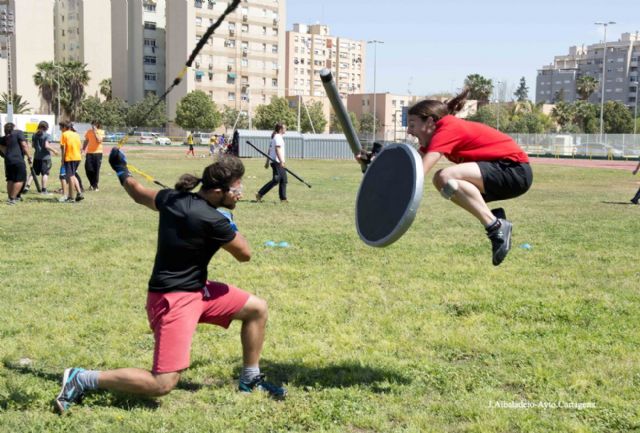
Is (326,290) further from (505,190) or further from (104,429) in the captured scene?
(104,429)

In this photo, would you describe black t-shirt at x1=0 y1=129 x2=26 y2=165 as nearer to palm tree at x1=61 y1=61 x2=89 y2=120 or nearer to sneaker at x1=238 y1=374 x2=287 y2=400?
sneaker at x1=238 y1=374 x2=287 y2=400

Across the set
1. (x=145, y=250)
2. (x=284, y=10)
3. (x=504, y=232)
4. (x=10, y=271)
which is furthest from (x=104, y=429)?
(x=284, y=10)

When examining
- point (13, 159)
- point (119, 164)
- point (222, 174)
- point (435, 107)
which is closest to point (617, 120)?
point (13, 159)

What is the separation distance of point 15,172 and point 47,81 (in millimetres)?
102690

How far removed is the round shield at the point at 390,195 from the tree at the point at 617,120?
111223mm

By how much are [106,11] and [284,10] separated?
3143cm

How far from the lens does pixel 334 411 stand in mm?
4734

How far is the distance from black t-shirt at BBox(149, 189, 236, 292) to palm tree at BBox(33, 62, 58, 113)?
373 ft

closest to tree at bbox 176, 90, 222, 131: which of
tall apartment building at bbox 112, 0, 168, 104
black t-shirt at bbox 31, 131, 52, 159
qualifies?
tall apartment building at bbox 112, 0, 168, 104

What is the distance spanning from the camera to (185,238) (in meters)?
4.68

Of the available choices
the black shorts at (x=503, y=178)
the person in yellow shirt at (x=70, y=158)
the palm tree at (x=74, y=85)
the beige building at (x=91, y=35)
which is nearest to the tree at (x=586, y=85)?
the beige building at (x=91, y=35)

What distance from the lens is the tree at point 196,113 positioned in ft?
307

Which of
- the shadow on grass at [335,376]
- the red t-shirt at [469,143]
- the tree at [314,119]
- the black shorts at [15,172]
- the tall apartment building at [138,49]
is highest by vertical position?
the tall apartment building at [138,49]

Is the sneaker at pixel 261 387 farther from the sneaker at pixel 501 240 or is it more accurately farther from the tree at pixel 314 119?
the tree at pixel 314 119
